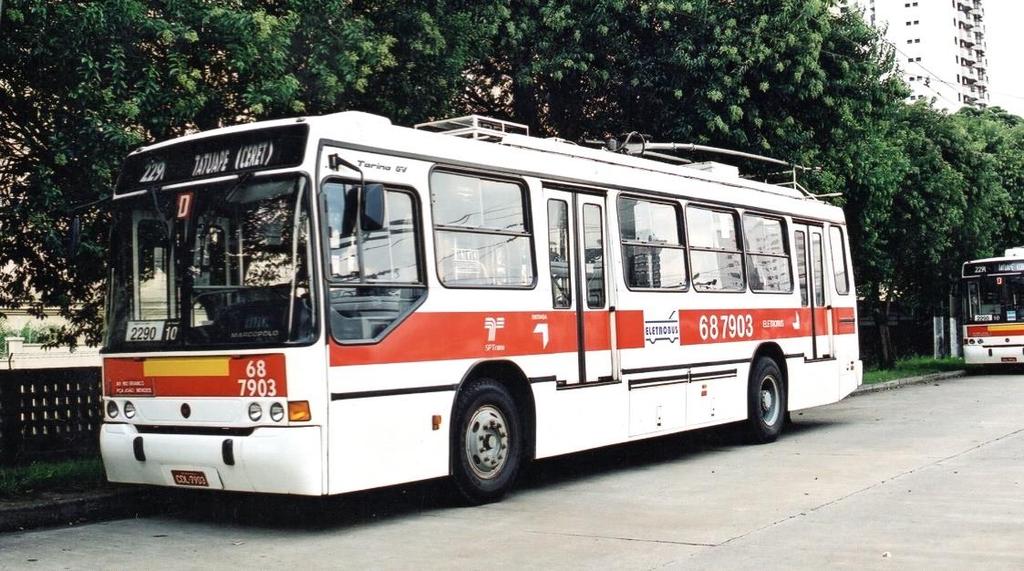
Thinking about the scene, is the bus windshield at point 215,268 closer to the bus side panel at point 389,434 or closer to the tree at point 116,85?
the bus side panel at point 389,434

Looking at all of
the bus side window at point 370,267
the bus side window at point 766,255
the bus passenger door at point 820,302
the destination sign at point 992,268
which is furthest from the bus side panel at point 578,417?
the destination sign at point 992,268

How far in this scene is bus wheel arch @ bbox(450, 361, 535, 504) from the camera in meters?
9.43

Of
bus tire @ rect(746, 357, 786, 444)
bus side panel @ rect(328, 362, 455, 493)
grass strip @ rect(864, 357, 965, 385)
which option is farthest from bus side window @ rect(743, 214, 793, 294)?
grass strip @ rect(864, 357, 965, 385)

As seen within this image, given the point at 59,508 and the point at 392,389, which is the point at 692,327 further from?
the point at 59,508

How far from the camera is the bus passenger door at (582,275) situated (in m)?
10.8

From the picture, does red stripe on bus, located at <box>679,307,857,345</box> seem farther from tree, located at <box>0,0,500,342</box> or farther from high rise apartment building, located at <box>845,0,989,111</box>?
high rise apartment building, located at <box>845,0,989,111</box>

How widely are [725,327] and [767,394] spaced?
1.53m

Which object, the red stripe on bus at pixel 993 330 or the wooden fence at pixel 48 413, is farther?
the red stripe on bus at pixel 993 330

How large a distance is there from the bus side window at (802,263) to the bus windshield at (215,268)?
337 inches

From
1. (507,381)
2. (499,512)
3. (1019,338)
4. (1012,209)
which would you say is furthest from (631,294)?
(1012,209)

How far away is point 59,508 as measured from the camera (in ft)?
30.3

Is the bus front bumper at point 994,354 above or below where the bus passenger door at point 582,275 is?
below

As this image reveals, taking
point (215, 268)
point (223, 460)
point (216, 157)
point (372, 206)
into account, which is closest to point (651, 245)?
point (372, 206)

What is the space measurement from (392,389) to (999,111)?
53413 millimetres
